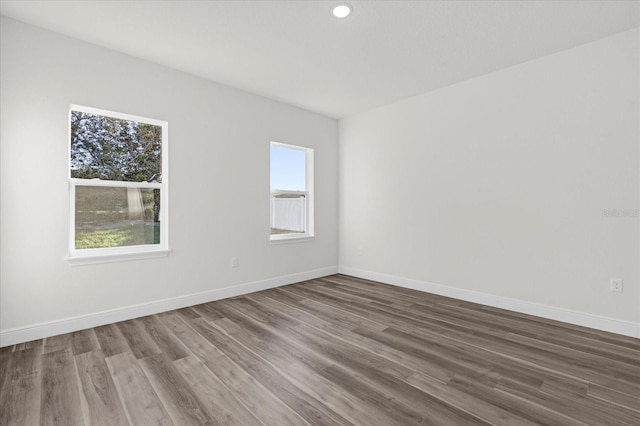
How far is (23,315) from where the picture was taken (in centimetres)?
262

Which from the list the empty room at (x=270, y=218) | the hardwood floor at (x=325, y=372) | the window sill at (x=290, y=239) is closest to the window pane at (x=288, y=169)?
the empty room at (x=270, y=218)

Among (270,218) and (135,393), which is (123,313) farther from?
(270,218)

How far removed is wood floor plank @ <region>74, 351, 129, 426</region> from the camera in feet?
5.46

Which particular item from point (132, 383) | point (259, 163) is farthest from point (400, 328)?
point (259, 163)

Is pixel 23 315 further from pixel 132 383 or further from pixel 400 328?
pixel 400 328

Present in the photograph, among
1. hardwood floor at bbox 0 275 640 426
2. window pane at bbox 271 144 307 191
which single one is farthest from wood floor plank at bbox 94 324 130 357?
window pane at bbox 271 144 307 191

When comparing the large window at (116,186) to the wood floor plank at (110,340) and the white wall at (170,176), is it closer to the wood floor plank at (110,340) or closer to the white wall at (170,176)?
the white wall at (170,176)

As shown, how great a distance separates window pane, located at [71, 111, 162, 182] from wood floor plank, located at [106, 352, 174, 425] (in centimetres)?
184

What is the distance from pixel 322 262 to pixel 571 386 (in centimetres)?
366

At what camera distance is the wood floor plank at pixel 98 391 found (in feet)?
5.46

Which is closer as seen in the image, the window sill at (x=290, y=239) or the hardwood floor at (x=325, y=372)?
the hardwood floor at (x=325, y=372)

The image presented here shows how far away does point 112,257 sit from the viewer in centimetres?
306

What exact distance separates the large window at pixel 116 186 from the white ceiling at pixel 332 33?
30.4 inches

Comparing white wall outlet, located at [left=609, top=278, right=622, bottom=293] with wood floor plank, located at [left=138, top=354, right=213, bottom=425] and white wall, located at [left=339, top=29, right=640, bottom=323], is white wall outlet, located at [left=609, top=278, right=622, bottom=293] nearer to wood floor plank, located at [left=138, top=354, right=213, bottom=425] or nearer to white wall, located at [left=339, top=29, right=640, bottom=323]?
white wall, located at [left=339, top=29, right=640, bottom=323]
